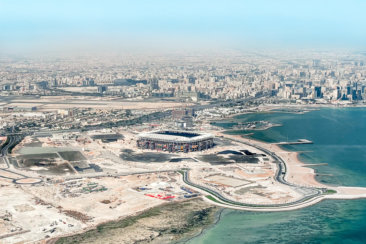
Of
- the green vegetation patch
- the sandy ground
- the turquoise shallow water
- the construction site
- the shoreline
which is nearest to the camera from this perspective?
the turquoise shallow water

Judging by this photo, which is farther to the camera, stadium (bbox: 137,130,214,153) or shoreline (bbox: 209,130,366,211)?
stadium (bbox: 137,130,214,153)

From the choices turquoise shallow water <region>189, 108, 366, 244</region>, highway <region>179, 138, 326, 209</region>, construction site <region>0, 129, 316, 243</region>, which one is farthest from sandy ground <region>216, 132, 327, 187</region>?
construction site <region>0, 129, 316, 243</region>

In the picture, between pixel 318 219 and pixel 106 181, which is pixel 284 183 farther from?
pixel 106 181

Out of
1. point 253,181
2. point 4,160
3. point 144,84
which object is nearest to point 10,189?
point 4,160

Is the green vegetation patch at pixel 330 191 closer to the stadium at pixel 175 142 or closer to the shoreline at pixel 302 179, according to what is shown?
the shoreline at pixel 302 179

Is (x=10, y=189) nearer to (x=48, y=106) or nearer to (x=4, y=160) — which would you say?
(x=4, y=160)

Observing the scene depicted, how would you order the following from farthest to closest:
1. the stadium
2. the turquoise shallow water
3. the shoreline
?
1. the stadium
2. the shoreline
3. the turquoise shallow water

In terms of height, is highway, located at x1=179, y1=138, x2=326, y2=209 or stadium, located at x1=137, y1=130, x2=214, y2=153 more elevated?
stadium, located at x1=137, y1=130, x2=214, y2=153

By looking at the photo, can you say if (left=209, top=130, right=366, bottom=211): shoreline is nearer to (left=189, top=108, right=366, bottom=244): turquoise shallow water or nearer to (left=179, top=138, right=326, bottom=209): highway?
(left=179, top=138, right=326, bottom=209): highway

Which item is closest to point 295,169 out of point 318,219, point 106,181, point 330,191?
point 330,191

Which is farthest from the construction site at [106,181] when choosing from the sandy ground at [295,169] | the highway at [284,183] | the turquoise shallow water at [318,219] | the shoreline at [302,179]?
the turquoise shallow water at [318,219]
